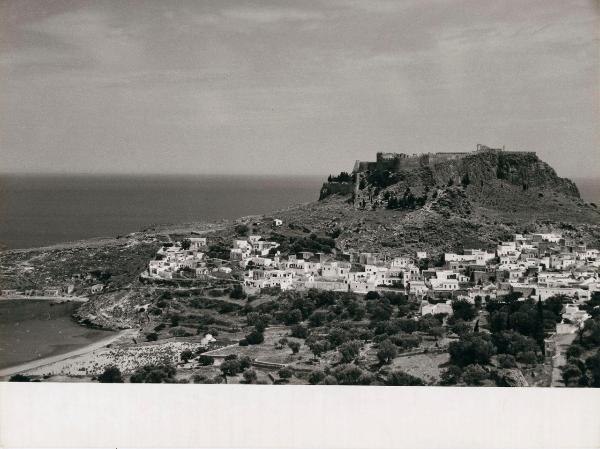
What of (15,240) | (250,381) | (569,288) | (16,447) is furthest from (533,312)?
(15,240)

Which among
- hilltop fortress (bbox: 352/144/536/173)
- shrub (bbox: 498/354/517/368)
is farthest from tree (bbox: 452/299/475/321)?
hilltop fortress (bbox: 352/144/536/173)

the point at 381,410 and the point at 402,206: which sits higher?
the point at 402,206

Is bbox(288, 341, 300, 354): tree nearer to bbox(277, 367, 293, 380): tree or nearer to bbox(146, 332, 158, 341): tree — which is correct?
bbox(277, 367, 293, 380): tree

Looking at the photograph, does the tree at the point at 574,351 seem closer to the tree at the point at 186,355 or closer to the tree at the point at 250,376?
the tree at the point at 250,376

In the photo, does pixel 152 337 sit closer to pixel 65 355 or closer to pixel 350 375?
pixel 65 355

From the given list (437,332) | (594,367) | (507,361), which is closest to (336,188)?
(437,332)

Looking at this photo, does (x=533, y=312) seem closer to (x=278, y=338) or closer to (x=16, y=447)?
(x=278, y=338)

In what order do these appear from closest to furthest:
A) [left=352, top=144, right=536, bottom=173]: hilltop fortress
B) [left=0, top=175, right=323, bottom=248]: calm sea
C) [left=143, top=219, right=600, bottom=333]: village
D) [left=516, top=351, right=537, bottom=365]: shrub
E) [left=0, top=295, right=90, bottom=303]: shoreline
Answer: [left=516, top=351, right=537, bottom=365]: shrub → [left=143, top=219, right=600, bottom=333]: village → [left=0, top=295, right=90, bottom=303]: shoreline → [left=352, top=144, right=536, bottom=173]: hilltop fortress → [left=0, top=175, right=323, bottom=248]: calm sea
